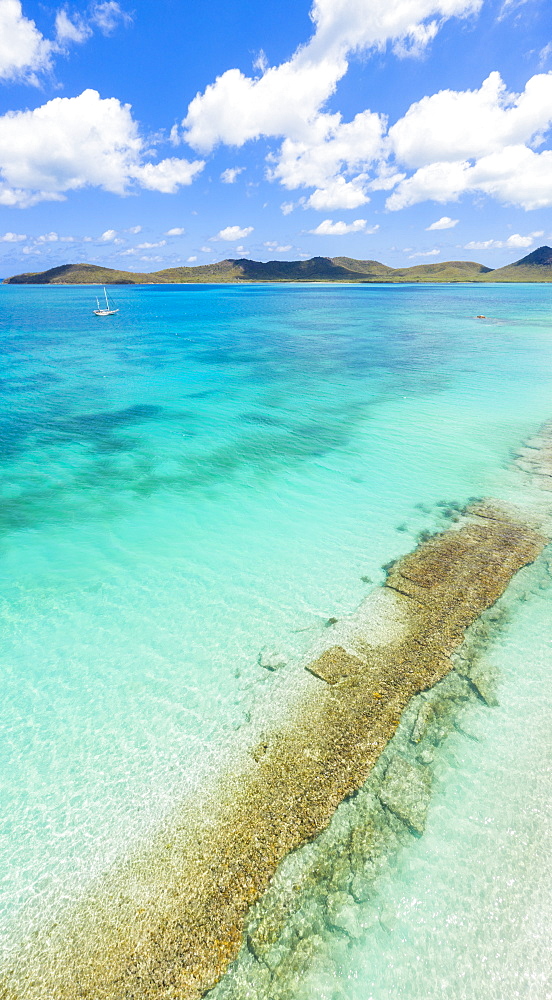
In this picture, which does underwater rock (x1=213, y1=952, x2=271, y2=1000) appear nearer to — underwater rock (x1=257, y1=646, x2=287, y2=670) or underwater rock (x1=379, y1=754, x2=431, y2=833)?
underwater rock (x1=379, y1=754, x2=431, y2=833)

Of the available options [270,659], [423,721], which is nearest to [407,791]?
[423,721]

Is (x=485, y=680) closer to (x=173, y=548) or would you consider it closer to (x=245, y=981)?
(x=245, y=981)

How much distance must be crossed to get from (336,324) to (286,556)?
69.0 meters

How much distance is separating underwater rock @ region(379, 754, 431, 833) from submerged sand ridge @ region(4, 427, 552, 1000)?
0.14m

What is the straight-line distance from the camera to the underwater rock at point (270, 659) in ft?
30.7

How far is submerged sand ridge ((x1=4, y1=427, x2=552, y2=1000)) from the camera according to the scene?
16.7 feet

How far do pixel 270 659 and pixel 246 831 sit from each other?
3.50 meters

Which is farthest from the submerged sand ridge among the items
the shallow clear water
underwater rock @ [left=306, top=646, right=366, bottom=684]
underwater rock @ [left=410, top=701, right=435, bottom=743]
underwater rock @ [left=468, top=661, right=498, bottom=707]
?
the shallow clear water

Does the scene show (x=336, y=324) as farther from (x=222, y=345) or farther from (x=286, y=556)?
(x=286, y=556)

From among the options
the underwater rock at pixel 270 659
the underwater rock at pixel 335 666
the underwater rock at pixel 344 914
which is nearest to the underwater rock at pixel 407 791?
the underwater rock at pixel 344 914

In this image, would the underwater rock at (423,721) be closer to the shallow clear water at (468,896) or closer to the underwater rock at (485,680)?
the shallow clear water at (468,896)

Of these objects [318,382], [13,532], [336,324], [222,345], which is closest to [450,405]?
[318,382]

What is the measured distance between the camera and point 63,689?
29.7ft

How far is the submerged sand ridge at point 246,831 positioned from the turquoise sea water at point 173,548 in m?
0.58
